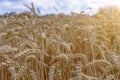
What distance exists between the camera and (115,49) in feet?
10.6

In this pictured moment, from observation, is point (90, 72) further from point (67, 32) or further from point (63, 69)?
point (67, 32)

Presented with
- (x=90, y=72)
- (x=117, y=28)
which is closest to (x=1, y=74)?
(x=90, y=72)

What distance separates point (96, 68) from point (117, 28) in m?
2.00

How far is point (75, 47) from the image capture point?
3324 mm

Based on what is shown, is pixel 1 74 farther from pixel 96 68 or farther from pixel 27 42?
pixel 96 68

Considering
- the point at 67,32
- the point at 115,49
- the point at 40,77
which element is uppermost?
the point at 67,32

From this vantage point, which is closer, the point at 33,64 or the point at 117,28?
the point at 33,64

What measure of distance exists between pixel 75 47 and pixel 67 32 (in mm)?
472

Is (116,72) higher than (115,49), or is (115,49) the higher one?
(115,49)

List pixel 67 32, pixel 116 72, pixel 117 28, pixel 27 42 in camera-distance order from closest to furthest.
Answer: pixel 116 72 < pixel 27 42 < pixel 67 32 < pixel 117 28

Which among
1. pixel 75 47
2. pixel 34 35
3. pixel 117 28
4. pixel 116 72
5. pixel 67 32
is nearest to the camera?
pixel 116 72

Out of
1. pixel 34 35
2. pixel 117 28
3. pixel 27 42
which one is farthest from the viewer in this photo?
pixel 117 28

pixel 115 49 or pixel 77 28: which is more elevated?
pixel 77 28

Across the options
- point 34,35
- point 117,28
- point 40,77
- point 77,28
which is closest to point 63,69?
point 40,77
